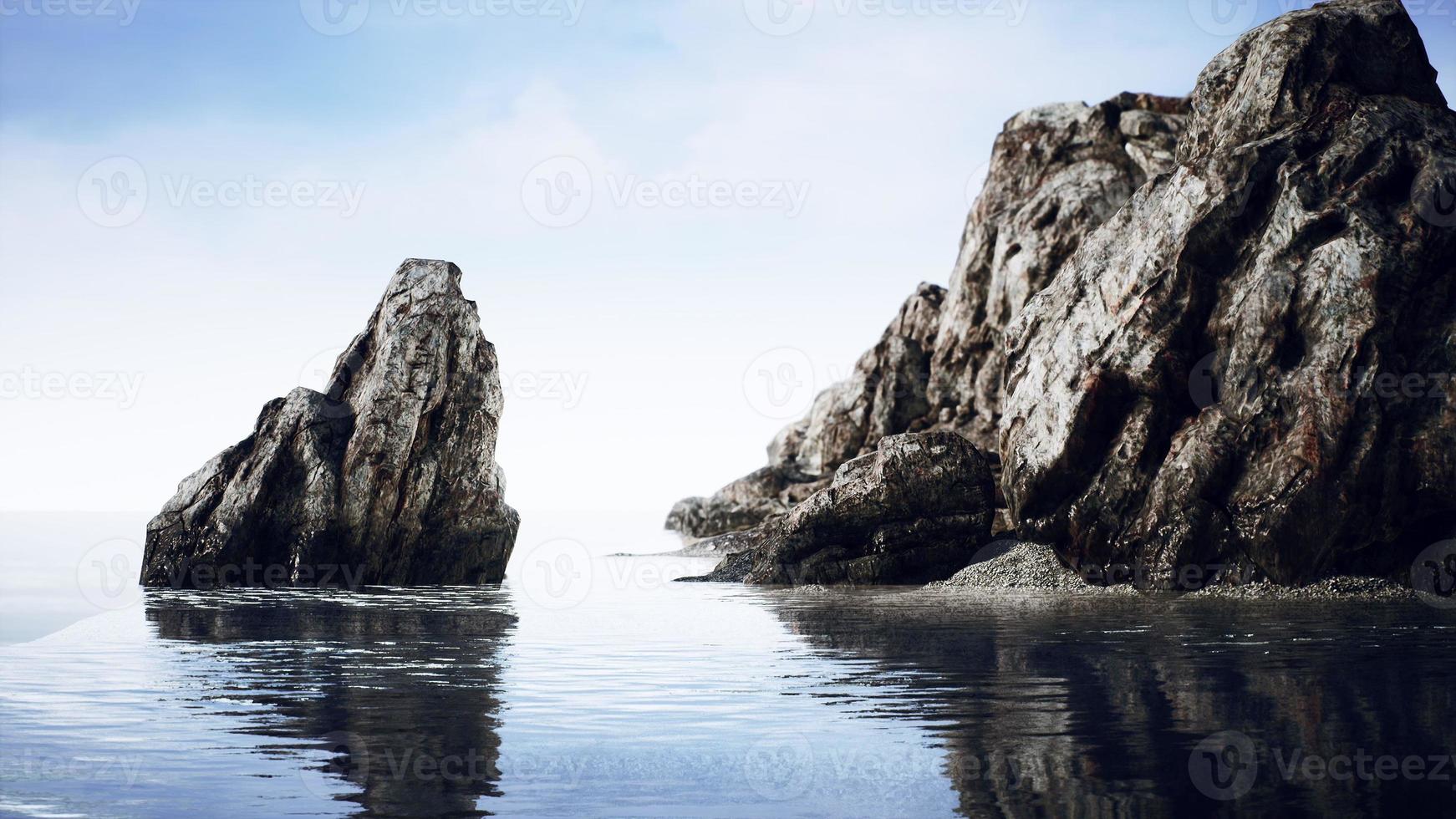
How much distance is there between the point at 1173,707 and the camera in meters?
13.3

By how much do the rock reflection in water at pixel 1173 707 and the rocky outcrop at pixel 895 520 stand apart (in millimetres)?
19087

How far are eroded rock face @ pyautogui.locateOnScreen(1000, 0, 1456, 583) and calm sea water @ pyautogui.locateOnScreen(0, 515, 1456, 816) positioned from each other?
1113cm

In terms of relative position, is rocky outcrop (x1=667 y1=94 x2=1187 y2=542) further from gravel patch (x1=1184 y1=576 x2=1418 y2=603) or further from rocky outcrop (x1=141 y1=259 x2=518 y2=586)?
rocky outcrop (x1=141 y1=259 x2=518 y2=586)

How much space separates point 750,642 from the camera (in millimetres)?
22625

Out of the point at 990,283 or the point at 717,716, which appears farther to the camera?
the point at 990,283

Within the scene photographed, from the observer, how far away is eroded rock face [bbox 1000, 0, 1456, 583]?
35.7m

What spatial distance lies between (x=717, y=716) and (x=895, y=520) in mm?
34011

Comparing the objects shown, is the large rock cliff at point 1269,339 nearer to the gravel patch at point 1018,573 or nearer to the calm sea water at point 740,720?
the gravel patch at point 1018,573

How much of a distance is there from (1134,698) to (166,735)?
1092cm

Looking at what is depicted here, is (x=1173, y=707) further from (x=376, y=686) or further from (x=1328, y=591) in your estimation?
(x=1328, y=591)

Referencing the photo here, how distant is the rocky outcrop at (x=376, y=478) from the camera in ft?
145

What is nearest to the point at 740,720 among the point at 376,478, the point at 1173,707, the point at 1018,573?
the point at 1173,707

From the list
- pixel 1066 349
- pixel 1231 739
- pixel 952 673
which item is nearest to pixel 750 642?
pixel 952 673

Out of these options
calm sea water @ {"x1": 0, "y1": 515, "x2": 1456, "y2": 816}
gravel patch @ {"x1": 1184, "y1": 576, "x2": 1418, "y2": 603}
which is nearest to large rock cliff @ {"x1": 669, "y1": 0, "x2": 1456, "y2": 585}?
gravel patch @ {"x1": 1184, "y1": 576, "x2": 1418, "y2": 603}
